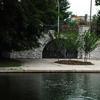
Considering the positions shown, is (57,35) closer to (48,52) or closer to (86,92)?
(48,52)

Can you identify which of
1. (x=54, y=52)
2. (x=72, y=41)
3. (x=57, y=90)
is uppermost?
(x=72, y=41)

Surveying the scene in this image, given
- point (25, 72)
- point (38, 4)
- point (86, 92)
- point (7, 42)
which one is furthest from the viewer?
point (38, 4)

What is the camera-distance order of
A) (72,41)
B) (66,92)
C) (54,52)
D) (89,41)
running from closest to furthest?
(66,92) → (89,41) → (72,41) → (54,52)

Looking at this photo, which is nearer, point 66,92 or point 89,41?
point 66,92

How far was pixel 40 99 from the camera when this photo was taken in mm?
15594

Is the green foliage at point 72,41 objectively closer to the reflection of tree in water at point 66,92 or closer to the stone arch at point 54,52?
the stone arch at point 54,52

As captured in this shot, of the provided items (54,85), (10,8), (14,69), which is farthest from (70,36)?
(54,85)

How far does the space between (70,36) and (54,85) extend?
17478 millimetres

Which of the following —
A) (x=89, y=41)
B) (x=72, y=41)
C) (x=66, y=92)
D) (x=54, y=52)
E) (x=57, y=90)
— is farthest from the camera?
(x=54, y=52)

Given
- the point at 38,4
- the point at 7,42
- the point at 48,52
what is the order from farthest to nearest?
the point at 48,52 < the point at 38,4 < the point at 7,42

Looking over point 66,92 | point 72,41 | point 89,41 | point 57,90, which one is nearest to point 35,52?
point 72,41

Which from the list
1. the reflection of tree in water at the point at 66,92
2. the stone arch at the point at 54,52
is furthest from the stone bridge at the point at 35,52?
the reflection of tree in water at the point at 66,92

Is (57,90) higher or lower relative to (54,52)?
lower

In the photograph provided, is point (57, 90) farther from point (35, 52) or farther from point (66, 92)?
point (35, 52)
